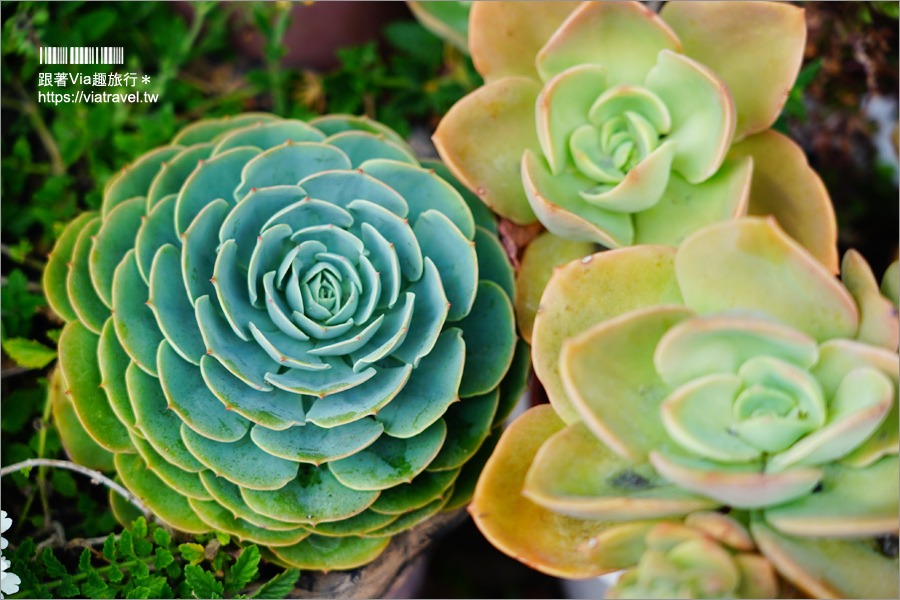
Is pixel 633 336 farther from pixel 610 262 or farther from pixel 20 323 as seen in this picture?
pixel 20 323

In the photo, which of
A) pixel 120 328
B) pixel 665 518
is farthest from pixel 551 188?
pixel 120 328

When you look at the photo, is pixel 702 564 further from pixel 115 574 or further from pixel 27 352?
pixel 27 352

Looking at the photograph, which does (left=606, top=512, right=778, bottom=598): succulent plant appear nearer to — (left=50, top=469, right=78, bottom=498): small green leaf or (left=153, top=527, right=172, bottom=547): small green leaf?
(left=153, top=527, right=172, bottom=547): small green leaf

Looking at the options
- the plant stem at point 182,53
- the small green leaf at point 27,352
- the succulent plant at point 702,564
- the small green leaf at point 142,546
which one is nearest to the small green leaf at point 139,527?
the small green leaf at point 142,546

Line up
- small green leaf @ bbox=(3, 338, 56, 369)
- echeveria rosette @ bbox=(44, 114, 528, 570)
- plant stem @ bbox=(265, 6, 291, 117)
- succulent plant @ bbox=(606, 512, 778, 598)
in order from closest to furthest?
succulent plant @ bbox=(606, 512, 778, 598), echeveria rosette @ bbox=(44, 114, 528, 570), small green leaf @ bbox=(3, 338, 56, 369), plant stem @ bbox=(265, 6, 291, 117)

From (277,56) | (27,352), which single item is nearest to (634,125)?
(277,56)

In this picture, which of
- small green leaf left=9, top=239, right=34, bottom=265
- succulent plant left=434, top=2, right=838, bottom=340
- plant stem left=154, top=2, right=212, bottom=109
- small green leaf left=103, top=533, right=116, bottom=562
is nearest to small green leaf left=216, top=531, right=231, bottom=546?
small green leaf left=103, top=533, right=116, bottom=562
